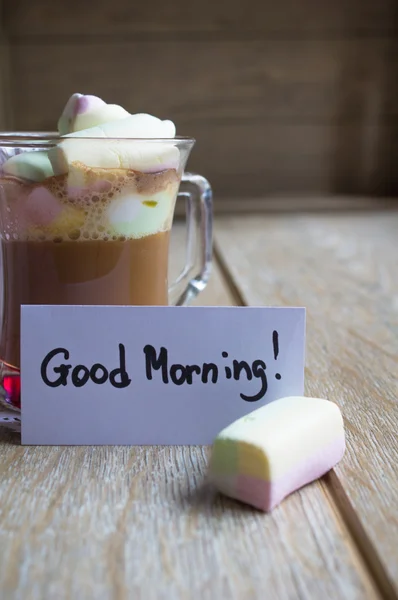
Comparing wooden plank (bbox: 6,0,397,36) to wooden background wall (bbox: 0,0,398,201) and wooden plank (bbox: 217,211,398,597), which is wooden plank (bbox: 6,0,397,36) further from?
wooden plank (bbox: 217,211,398,597)

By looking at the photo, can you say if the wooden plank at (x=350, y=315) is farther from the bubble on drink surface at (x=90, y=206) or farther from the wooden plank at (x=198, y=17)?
the wooden plank at (x=198, y=17)

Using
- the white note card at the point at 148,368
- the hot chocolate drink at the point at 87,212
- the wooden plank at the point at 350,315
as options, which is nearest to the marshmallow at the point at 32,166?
the hot chocolate drink at the point at 87,212

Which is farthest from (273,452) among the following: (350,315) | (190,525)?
(350,315)

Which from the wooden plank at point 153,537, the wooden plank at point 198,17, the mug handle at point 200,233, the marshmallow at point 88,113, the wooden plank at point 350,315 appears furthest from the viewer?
the wooden plank at point 198,17

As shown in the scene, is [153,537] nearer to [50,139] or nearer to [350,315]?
[50,139]

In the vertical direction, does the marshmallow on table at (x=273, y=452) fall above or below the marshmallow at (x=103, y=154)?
below

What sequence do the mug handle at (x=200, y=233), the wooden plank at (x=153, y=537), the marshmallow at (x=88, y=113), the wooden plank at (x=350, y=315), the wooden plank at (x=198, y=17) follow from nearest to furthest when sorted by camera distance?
the wooden plank at (x=153, y=537), the wooden plank at (x=350, y=315), the marshmallow at (x=88, y=113), the mug handle at (x=200, y=233), the wooden plank at (x=198, y=17)

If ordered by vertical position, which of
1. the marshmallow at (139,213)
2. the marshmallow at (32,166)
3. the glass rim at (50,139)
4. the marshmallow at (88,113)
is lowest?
the marshmallow at (139,213)

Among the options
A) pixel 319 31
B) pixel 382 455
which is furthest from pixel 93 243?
pixel 319 31
